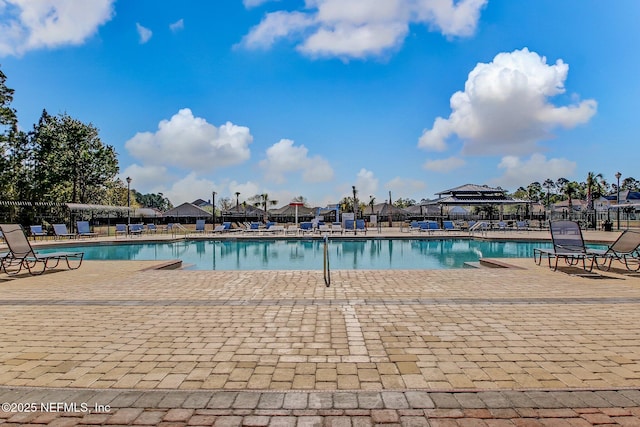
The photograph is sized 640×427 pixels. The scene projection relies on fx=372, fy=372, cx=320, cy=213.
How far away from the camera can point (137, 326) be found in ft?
11.5

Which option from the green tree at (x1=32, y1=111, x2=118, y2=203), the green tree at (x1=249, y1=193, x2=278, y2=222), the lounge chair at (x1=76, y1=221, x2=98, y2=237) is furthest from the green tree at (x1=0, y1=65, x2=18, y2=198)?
the green tree at (x1=249, y1=193, x2=278, y2=222)

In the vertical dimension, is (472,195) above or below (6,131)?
below

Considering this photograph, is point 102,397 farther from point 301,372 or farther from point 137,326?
point 137,326

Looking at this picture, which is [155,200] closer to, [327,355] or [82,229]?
[82,229]

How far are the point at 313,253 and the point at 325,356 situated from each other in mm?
10175

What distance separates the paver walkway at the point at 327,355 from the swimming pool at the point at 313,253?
483 centimetres

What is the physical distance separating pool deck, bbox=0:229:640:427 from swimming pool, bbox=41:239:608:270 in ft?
15.7

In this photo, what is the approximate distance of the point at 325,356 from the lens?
2.70m

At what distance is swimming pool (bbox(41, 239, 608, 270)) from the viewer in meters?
10.2

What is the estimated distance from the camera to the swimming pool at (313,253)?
1022 cm

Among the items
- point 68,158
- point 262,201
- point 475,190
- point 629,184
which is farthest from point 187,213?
point 629,184

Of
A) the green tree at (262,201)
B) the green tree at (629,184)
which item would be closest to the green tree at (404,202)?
the green tree at (262,201)

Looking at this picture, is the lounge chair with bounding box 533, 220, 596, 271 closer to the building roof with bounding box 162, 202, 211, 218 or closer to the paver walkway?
the paver walkway

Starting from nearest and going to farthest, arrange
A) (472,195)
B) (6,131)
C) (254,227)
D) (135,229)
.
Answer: (135,229) → (6,131) → (254,227) → (472,195)
